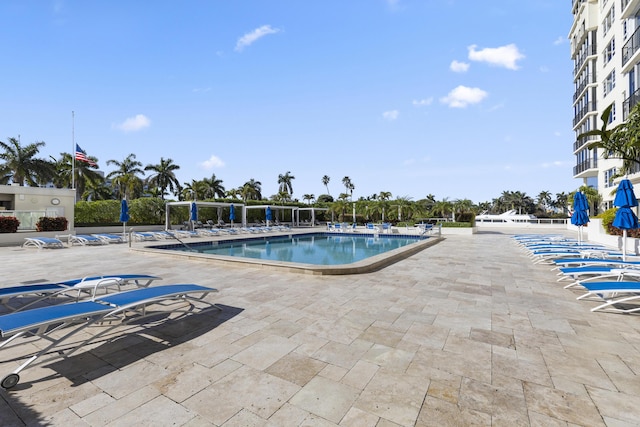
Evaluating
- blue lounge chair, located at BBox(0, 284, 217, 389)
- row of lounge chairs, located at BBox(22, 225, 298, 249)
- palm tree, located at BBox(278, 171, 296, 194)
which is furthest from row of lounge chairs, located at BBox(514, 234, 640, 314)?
palm tree, located at BBox(278, 171, 296, 194)

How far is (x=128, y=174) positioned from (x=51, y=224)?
61.3ft

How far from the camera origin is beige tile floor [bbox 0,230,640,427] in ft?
7.54

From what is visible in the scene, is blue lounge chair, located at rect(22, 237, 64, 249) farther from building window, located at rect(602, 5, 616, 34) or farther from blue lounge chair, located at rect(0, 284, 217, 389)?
building window, located at rect(602, 5, 616, 34)

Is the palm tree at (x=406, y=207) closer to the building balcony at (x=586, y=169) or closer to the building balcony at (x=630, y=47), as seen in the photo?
the building balcony at (x=586, y=169)

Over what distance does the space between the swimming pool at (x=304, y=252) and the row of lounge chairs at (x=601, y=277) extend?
416 cm

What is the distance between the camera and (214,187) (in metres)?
42.5

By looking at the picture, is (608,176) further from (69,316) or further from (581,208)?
(69,316)

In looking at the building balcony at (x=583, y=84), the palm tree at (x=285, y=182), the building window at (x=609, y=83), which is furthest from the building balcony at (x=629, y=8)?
the palm tree at (x=285, y=182)

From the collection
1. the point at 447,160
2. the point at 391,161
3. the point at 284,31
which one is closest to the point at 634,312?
the point at 284,31

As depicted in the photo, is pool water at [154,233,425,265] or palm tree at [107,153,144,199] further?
palm tree at [107,153,144,199]

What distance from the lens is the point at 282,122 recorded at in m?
24.8

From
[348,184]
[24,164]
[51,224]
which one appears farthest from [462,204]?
[24,164]

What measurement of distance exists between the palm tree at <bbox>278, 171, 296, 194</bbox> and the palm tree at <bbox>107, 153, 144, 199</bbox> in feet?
107

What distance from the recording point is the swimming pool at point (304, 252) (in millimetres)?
7858
